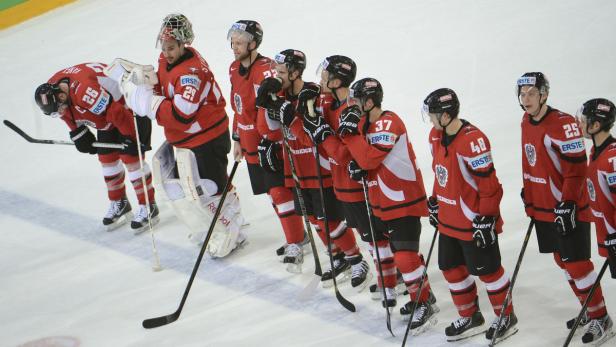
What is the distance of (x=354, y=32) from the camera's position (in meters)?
7.92

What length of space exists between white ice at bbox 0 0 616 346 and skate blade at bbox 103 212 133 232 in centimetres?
5

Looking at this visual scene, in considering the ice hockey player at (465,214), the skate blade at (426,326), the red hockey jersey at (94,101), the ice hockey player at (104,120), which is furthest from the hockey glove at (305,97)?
the red hockey jersey at (94,101)

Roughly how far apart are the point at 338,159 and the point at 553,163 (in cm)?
98

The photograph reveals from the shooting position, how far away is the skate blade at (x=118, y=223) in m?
5.91

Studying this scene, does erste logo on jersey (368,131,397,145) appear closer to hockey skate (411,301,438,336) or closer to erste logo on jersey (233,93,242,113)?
hockey skate (411,301,438,336)

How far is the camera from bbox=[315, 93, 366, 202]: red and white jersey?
13.7 ft

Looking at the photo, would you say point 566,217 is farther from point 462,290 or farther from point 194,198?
point 194,198

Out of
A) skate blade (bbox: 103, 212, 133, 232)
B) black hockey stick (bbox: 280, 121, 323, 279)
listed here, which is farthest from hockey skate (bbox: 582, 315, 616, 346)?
skate blade (bbox: 103, 212, 133, 232)

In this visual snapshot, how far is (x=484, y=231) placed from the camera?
3.70 m

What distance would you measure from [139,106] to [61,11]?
5004 mm

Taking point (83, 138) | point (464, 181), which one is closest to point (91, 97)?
point (83, 138)

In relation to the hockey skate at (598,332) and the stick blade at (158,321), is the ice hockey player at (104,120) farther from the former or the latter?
the hockey skate at (598,332)

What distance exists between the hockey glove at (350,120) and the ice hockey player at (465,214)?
1.04ft

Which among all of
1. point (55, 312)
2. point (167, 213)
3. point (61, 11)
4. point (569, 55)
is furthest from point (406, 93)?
point (61, 11)
